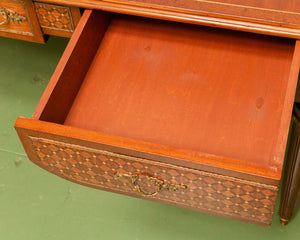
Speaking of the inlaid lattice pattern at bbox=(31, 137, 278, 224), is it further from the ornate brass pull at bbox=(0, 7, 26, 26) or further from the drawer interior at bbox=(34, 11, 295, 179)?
the ornate brass pull at bbox=(0, 7, 26, 26)

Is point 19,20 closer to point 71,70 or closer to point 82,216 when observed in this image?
point 71,70

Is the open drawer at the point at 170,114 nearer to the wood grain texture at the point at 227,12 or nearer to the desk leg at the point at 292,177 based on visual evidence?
the wood grain texture at the point at 227,12

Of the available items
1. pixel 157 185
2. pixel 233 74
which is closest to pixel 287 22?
pixel 233 74

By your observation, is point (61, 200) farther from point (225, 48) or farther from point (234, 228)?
point (225, 48)

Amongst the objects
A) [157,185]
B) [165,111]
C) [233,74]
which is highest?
[233,74]

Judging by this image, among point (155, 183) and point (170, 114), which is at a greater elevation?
point (170, 114)

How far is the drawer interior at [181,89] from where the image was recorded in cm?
85

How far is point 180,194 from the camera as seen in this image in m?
0.83

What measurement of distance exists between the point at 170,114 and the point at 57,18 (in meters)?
0.36

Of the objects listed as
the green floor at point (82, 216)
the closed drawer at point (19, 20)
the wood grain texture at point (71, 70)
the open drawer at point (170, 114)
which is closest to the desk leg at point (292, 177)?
the green floor at point (82, 216)

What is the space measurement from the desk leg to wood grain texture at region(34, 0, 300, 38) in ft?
0.79

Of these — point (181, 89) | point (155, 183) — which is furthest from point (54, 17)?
point (155, 183)

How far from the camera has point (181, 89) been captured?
921 millimetres

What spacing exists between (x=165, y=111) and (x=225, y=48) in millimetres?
211
